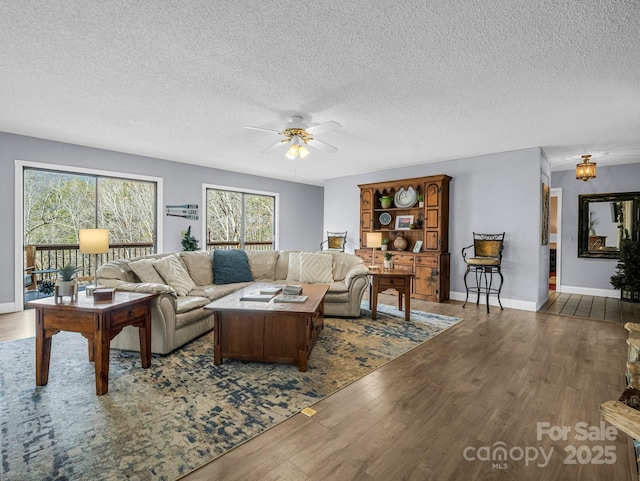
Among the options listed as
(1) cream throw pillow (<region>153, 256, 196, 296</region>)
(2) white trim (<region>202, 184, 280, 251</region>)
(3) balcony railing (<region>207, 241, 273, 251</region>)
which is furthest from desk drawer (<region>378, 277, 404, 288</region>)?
(3) balcony railing (<region>207, 241, 273, 251</region>)

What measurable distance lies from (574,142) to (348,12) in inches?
174

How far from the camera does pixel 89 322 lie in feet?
7.63

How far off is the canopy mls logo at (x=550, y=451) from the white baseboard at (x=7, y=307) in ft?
19.4

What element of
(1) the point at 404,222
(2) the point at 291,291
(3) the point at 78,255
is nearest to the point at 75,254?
(3) the point at 78,255

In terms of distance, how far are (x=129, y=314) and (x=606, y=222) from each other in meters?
7.97

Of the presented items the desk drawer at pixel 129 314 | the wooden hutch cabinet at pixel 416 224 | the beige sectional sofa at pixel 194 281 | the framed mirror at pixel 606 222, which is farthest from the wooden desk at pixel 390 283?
the framed mirror at pixel 606 222

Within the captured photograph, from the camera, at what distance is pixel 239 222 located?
773 cm

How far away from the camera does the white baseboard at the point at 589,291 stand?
20.1 feet

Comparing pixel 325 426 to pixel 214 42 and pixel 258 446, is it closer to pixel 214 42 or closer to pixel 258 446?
pixel 258 446

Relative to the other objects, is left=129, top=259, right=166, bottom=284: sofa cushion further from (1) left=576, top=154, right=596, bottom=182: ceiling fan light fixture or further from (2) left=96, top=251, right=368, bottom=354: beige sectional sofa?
(1) left=576, top=154, right=596, bottom=182: ceiling fan light fixture

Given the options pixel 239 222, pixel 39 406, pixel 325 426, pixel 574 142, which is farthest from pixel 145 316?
pixel 574 142

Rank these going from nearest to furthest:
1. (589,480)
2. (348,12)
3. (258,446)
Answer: (589,480), (258,446), (348,12)

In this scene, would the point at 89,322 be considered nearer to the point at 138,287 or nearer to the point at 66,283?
the point at 66,283

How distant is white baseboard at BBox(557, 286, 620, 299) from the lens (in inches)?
241
